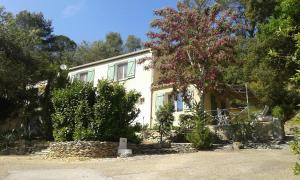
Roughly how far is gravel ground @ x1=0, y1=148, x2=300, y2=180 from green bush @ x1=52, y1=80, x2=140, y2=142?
185 cm

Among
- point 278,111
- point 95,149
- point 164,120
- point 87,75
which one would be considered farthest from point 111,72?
point 95,149

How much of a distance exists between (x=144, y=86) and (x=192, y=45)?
23.9 feet

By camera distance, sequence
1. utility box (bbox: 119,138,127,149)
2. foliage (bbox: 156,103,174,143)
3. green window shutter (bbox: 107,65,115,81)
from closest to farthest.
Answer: utility box (bbox: 119,138,127,149)
foliage (bbox: 156,103,174,143)
green window shutter (bbox: 107,65,115,81)

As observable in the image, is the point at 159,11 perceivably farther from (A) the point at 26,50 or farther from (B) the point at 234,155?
(B) the point at 234,155

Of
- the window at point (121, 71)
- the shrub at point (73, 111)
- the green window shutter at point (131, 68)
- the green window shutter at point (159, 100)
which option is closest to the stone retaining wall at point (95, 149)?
the shrub at point (73, 111)

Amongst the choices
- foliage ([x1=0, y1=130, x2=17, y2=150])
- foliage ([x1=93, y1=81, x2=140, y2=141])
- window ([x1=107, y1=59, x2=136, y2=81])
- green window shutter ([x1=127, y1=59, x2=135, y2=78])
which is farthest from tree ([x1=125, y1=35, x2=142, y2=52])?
foliage ([x1=93, y1=81, x2=140, y2=141])

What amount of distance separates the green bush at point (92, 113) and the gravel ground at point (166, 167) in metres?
1.85

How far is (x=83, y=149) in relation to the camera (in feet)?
54.5

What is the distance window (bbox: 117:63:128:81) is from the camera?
27.8 metres

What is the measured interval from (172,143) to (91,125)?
4170 millimetres

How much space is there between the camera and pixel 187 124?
19.9 metres

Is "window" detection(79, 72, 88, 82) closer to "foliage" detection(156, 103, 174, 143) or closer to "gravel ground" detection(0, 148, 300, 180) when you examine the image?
"foliage" detection(156, 103, 174, 143)

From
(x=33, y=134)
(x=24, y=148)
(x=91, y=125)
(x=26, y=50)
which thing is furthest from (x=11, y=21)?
(x=91, y=125)

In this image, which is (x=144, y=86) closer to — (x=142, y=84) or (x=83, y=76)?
(x=142, y=84)
